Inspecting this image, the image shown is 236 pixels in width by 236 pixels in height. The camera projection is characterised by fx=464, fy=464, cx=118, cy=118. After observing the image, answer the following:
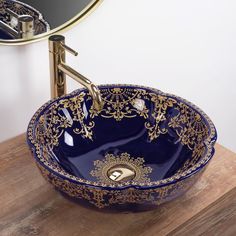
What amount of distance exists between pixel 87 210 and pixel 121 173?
0.48ft

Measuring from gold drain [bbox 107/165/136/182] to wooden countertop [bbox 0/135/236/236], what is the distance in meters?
0.12

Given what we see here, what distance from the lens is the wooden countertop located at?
2.92 feet

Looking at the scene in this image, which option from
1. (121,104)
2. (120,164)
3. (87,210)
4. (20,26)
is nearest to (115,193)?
(87,210)

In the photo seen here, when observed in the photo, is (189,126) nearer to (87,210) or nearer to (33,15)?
(87,210)

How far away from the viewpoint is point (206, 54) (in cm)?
159

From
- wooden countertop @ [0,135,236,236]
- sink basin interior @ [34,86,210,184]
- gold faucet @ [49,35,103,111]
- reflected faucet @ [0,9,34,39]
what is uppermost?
reflected faucet @ [0,9,34,39]

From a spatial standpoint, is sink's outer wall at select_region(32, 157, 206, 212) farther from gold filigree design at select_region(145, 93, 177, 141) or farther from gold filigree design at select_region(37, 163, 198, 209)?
gold filigree design at select_region(145, 93, 177, 141)

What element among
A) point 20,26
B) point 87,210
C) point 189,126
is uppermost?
point 20,26

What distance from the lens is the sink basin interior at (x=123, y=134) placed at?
1036 millimetres

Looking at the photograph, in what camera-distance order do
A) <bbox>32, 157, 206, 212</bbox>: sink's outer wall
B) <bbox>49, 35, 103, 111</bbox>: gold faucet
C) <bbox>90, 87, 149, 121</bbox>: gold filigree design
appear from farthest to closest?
<bbox>90, 87, 149, 121</bbox>: gold filigree design < <bbox>49, 35, 103, 111</bbox>: gold faucet < <bbox>32, 157, 206, 212</bbox>: sink's outer wall

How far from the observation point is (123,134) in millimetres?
1135

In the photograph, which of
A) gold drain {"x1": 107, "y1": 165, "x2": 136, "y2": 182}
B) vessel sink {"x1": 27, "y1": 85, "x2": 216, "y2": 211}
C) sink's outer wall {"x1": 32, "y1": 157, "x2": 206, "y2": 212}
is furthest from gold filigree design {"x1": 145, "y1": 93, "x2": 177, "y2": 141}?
sink's outer wall {"x1": 32, "y1": 157, "x2": 206, "y2": 212}

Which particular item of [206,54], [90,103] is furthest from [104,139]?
[206,54]

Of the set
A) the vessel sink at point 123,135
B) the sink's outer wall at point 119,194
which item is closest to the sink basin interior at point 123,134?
the vessel sink at point 123,135
